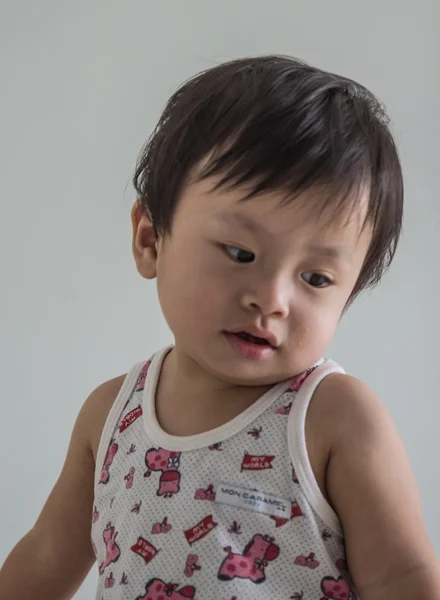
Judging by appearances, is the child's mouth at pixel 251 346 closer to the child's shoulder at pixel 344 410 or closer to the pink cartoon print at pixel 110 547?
the child's shoulder at pixel 344 410

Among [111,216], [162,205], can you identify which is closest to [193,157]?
[162,205]

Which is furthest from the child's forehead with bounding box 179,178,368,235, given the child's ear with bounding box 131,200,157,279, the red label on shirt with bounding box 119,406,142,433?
the red label on shirt with bounding box 119,406,142,433

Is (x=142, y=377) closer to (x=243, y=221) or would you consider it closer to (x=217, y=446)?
(x=217, y=446)

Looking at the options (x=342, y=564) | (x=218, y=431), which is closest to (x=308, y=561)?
(x=342, y=564)

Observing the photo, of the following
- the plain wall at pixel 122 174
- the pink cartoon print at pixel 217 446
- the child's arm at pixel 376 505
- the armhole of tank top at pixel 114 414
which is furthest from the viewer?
the plain wall at pixel 122 174

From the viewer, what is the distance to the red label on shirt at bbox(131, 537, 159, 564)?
67 centimetres

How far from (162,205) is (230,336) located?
0.14 m

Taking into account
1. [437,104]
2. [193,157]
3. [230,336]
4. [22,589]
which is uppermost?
[437,104]

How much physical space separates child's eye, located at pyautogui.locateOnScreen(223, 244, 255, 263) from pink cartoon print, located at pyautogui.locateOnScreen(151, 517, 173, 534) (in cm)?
23

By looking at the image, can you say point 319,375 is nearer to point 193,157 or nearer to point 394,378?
point 193,157

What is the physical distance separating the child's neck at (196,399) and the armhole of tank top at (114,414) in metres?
0.05

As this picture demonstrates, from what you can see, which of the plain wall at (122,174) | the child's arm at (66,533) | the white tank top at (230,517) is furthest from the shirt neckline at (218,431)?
the plain wall at (122,174)

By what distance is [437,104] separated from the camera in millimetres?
1063

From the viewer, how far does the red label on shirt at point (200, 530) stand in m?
0.65
